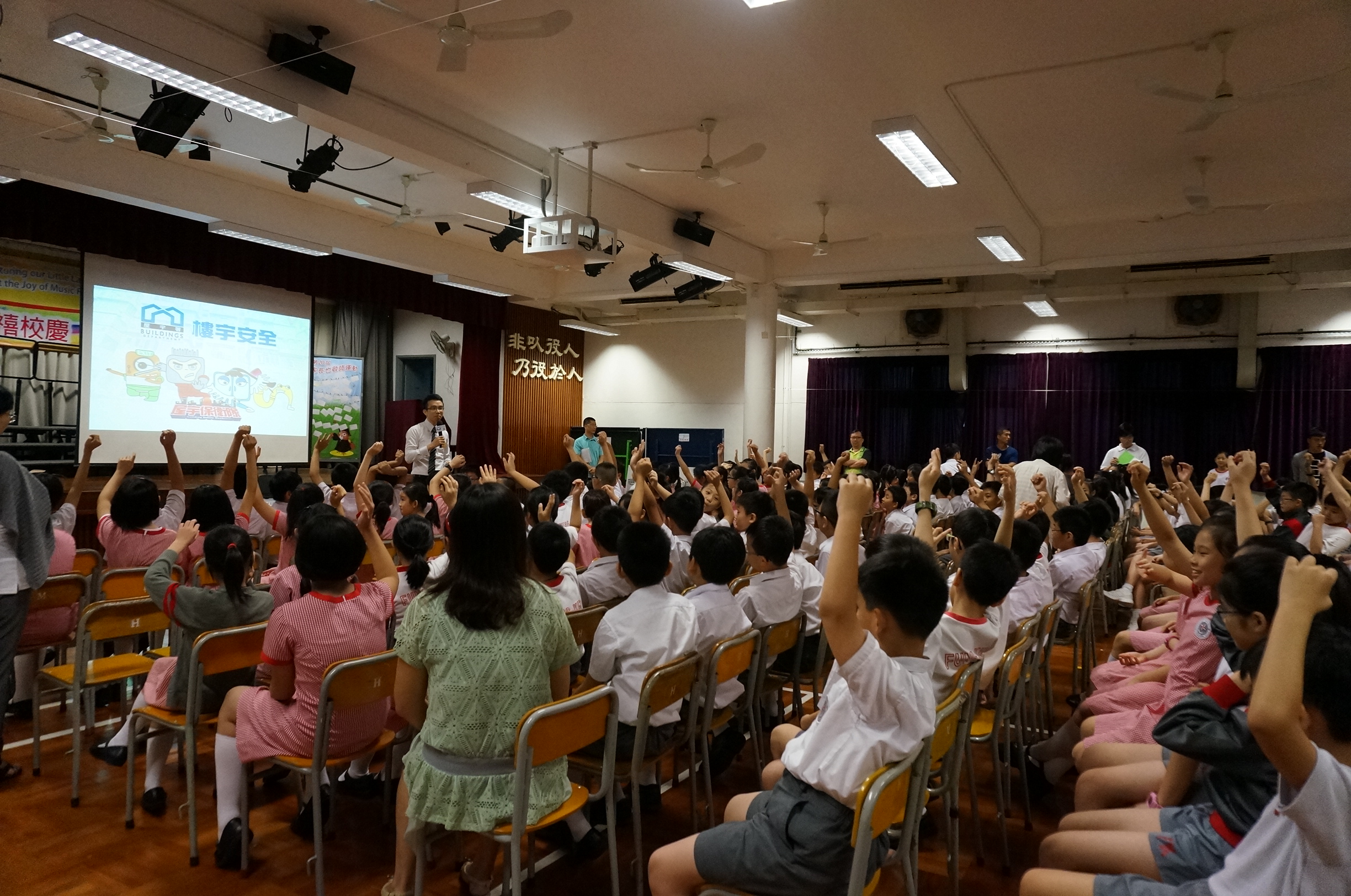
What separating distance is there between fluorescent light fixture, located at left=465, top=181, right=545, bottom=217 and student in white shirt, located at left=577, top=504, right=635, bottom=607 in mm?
3545

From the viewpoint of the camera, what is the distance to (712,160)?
709 cm

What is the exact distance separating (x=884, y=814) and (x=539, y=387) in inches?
461

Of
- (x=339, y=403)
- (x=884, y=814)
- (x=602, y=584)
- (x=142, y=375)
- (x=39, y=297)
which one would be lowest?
(x=884, y=814)

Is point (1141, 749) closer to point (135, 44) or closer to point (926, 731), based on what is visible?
point (926, 731)

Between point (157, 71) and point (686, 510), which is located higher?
point (157, 71)

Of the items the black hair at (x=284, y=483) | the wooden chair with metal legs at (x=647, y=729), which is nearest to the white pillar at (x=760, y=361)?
the black hair at (x=284, y=483)

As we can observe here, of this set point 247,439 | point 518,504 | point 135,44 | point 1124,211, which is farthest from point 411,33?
point 1124,211

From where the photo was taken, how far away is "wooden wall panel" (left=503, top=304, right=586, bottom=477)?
12344mm

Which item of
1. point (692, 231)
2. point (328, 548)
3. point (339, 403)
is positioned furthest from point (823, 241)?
point (339, 403)

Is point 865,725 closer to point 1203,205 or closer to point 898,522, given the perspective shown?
point 898,522

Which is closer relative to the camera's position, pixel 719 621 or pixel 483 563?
pixel 483 563

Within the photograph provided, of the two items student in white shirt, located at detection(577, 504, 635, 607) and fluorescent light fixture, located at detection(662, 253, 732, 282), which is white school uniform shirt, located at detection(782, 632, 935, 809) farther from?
fluorescent light fixture, located at detection(662, 253, 732, 282)

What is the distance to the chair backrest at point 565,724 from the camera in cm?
195

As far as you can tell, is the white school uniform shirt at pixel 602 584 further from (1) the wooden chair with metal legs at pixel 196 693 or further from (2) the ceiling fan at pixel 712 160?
(2) the ceiling fan at pixel 712 160
